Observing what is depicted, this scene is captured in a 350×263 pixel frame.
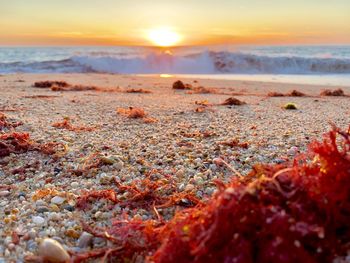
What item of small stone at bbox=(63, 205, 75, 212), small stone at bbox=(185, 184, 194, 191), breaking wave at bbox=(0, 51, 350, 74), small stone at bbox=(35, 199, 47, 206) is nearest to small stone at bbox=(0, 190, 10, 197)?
small stone at bbox=(35, 199, 47, 206)

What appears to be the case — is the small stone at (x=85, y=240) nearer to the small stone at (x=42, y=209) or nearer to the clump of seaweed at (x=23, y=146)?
the small stone at (x=42, y=209)

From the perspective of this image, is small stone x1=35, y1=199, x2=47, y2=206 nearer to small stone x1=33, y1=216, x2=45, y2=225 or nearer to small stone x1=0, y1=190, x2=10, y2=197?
small stone x1=33, y1=216, x2=45, y2=225

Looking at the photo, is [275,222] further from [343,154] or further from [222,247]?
[343,154]

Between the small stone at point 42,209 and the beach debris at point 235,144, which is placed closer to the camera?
the small stone at point 42,209

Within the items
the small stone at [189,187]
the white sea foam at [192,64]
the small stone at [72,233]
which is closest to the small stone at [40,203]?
the small stone at [72,233]

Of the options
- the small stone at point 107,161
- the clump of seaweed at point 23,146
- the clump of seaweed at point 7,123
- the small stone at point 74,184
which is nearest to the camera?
the small stone at point 74,184

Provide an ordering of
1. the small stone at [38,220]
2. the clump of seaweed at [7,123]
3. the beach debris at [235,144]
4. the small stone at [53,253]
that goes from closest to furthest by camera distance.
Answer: the small stone at [53,253]
the small stone at [38,220]
the beach debris at [235,144]
the clump of seaweed at [7,123]

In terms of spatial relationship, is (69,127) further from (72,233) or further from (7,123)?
(72,233)
